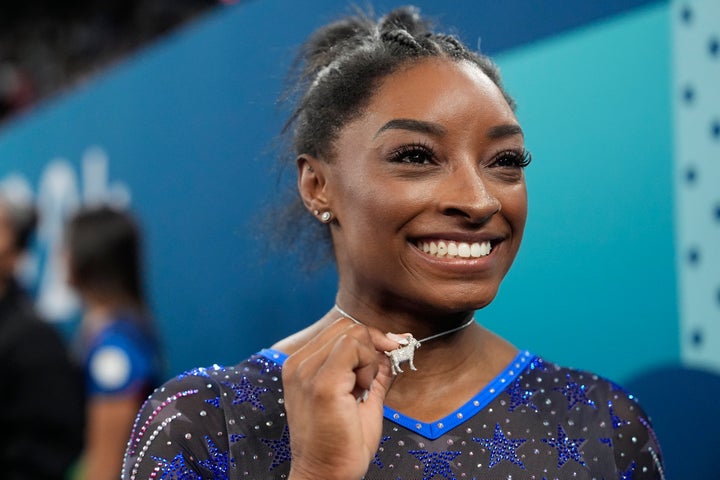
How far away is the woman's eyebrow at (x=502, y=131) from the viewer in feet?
4.85

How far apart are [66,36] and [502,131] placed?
6453 mm

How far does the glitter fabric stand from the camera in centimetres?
147

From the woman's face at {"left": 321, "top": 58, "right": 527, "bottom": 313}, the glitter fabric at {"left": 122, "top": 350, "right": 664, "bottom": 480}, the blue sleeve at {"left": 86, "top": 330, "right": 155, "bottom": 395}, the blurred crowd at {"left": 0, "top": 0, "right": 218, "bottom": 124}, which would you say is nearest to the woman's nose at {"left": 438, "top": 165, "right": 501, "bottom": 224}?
the woman's face at {"left": 321, "top": 58, "right": 527, "bottom": 313}

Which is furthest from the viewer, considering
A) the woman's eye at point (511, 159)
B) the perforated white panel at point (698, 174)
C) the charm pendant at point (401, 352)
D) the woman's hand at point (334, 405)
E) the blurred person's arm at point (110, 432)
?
the blurred person's arm at point (110, 432)

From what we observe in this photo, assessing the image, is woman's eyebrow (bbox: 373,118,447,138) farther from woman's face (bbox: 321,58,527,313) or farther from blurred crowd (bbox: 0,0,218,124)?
blurred crowd (bbox: 0,0,218,124)

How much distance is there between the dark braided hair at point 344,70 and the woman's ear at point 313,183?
0.05 feet

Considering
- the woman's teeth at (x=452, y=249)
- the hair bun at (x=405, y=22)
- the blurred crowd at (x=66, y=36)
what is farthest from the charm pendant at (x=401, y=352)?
the blurred crowd at (x=66, y=36)

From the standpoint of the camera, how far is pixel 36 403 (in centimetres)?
316

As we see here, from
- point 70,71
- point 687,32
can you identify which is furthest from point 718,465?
point 70,71

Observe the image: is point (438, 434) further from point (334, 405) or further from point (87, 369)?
point (87, 369)

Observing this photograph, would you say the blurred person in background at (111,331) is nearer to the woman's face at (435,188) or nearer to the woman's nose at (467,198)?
the woman's face at (435,188)

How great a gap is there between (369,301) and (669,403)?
715mm

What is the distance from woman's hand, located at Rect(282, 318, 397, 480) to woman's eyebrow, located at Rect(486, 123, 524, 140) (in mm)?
369

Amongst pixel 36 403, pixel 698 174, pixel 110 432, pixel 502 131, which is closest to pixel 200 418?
pixel 502 131
